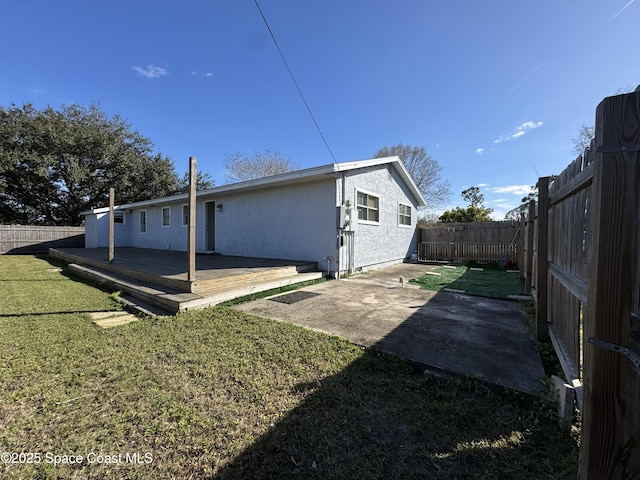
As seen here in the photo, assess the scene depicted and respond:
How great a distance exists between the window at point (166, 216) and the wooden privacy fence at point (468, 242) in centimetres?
1314

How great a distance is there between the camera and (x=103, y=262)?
8523mm

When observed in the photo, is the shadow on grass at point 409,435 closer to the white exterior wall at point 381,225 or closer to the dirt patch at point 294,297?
the dirt patch at point 294,297

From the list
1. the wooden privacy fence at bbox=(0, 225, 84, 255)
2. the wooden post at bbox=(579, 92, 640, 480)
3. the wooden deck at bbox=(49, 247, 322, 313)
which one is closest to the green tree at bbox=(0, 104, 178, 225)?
the wooden privacy fence at bbox=(0, 225, 84, 255)

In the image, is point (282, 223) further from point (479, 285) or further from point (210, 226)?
point (479, 285)

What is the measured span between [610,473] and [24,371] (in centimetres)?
429

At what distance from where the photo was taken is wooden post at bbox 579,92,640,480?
1.04 meters

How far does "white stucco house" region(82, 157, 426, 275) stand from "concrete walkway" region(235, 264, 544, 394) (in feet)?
7.16

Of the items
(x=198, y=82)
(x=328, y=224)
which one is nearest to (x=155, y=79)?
(x=198, y=82)

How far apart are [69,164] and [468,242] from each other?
86.1 feet

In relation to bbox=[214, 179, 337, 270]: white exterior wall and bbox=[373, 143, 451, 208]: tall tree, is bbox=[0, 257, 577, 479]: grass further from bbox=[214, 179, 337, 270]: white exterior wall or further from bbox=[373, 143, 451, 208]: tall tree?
bbox=[373, 143, 451, 208]: tall tree

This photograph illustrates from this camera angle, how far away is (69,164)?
63.4ft

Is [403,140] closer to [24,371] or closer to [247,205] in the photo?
[247,205]

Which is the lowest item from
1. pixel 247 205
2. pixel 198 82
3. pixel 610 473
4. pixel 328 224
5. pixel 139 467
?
pixel 139 467

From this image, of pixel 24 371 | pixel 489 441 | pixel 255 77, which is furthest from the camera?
pixel 255 77
